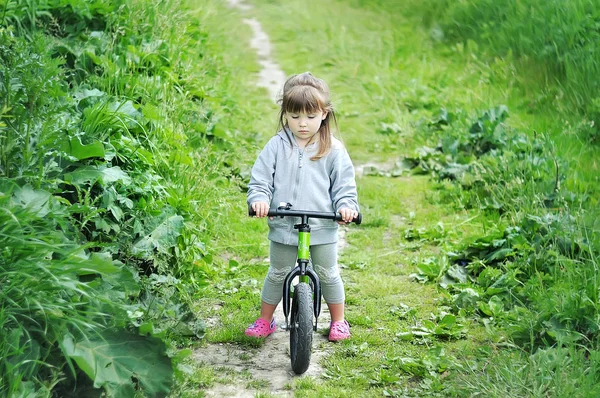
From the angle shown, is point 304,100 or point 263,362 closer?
point 304,100

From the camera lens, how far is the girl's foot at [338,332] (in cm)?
464

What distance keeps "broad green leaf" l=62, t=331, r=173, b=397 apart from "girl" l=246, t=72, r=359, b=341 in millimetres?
1051

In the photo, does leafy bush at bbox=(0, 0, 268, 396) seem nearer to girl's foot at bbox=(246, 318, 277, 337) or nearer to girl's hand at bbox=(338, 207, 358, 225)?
girl's foot at bbox=(246, 318, 277, 337)

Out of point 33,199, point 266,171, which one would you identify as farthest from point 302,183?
point 33,199

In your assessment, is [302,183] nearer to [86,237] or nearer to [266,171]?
[266,171]

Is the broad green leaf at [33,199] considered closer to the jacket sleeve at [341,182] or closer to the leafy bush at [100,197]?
the leafy bush at [100,197]

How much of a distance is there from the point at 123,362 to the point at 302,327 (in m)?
0.96

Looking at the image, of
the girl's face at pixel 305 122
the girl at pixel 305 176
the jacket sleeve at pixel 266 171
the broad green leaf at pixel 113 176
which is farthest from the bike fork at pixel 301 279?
the broad green leaf at pixel 113 176

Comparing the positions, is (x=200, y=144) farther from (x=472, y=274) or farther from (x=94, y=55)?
(x=472, y=274)

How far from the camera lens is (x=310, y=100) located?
4.22 meters

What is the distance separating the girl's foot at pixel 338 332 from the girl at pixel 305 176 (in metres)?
0.32

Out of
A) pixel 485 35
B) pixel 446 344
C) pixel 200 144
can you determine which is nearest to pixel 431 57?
pixel 485 35

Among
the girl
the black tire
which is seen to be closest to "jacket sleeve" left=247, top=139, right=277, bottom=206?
the girl

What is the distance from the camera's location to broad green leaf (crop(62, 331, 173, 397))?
3.29m
